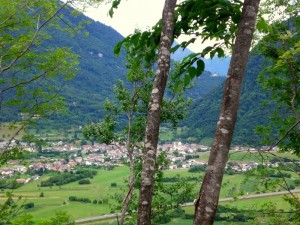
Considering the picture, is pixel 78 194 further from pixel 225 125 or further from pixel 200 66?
pixel 225 125

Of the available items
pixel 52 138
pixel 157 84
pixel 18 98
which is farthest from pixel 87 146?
pixel 157 84

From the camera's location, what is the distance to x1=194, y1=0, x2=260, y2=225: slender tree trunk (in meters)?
1.48

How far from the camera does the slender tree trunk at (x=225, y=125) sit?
4.87ft

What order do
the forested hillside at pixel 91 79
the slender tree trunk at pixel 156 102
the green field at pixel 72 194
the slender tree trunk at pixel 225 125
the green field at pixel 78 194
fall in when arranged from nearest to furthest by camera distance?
the slender tree trunk at pixel 225 125 < the slender tree trunk at pixel 156 102 < the green field at pixel 78 194 < the green field at pixel 72 194 < the forested hillside at pixel 91 79

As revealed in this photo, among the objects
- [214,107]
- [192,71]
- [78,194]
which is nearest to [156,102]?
[192,71]

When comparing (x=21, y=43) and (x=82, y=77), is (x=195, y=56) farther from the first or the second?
(x=82, y=77)

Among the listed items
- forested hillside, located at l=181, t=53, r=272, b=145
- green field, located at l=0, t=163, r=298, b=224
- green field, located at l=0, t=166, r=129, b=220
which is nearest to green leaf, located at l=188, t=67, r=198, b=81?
green field, located at l=0, t=163, r=298, b=224

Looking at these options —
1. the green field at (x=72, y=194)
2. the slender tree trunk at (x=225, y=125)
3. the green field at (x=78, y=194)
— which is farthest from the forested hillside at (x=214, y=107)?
the slender tree trunk at (x=225, y=125)

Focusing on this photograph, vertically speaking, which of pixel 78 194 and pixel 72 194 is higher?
pixel 78 194

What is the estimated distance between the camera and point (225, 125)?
1.58 meters

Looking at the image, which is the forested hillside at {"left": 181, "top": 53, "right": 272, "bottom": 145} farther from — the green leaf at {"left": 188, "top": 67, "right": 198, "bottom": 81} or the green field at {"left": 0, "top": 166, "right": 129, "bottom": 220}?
the green leaf at {"left": 188, "top": 67, "right": 198, "bottom": 81}

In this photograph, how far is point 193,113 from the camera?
257 ft

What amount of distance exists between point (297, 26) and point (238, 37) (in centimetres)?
866

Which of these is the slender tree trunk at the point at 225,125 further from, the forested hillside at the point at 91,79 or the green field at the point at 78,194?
the forested hillside at the point at 91,79
